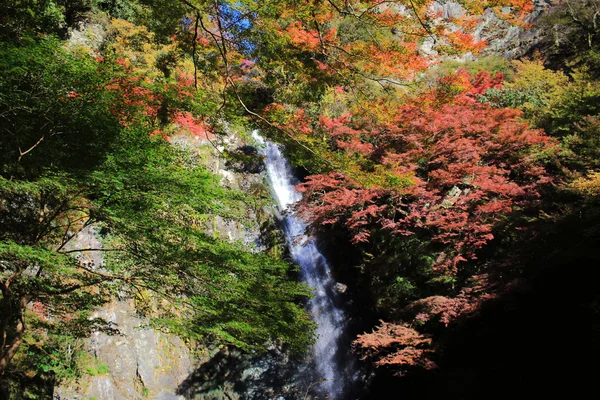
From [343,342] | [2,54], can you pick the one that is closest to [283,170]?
[343,342]

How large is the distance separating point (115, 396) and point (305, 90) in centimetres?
748

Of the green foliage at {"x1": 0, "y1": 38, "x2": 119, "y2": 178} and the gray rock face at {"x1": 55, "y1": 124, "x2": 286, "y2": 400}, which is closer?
the green foliage at {"x1": 0, "y1": 38, "x2": 119, "y2": 178}

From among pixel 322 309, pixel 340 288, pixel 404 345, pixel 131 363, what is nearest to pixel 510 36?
pixel 340 288

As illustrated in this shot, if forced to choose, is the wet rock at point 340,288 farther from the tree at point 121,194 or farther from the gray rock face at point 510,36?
the gray rock face at point 510,36

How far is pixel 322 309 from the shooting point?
10.5 meters

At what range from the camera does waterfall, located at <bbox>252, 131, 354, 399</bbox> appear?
9.36 meters

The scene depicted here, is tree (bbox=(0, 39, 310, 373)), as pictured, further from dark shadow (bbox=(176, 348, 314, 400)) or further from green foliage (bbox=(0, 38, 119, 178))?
dark shadow (bbox=(176, 348, 314, 400))

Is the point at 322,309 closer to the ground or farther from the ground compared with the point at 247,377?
farther from the ground

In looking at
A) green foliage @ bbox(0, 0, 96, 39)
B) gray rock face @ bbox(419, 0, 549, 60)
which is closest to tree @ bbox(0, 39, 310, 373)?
green foliage @ bbox(0, 0, 96, 39)

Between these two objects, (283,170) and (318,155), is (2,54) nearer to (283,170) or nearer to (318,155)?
(318,155)

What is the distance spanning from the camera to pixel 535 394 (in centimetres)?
532

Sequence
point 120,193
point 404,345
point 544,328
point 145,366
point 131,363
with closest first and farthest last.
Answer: point 120,193 < point 544,328 < point 404,345 < point 131,363 < point 145,366

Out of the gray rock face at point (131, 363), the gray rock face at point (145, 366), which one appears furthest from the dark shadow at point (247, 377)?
the gray rock face at point (131, 363)

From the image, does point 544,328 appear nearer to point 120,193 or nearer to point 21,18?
point 120,193
